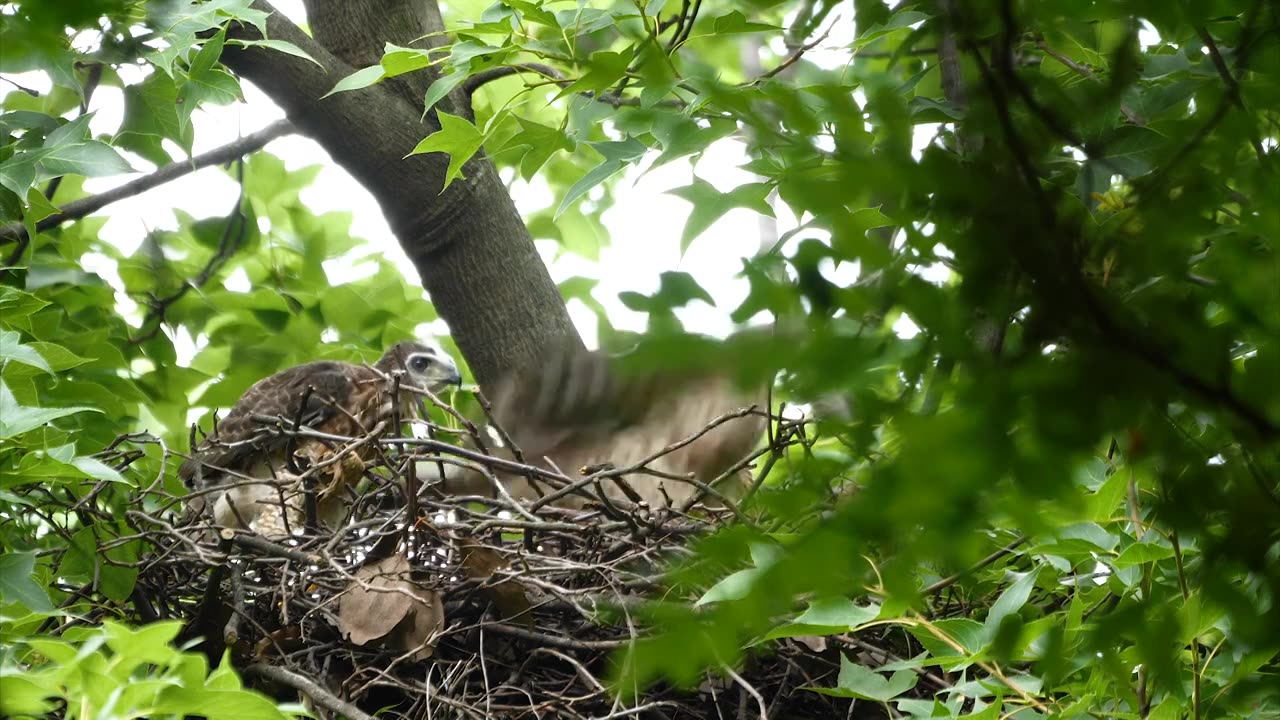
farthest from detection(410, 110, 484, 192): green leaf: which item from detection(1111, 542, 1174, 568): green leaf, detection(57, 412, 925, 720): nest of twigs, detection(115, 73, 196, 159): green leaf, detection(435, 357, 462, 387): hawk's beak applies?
detection(435, 357, 462, 387): hawk's beak

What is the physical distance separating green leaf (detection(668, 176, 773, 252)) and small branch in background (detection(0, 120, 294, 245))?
3.04 feet

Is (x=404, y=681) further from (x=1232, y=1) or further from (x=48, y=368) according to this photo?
(x=1232, y=1)

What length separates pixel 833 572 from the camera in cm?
42

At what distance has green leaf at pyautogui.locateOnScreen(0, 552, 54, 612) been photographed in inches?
46.5

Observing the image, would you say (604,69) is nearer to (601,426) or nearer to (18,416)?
(18,416)

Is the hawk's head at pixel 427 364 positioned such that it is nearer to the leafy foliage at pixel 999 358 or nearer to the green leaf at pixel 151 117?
the green leaf at pixel 151 117

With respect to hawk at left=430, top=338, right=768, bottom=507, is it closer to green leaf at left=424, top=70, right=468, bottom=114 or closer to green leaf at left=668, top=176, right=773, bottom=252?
green leaf at left=668, top=176, right=773, bottom=252

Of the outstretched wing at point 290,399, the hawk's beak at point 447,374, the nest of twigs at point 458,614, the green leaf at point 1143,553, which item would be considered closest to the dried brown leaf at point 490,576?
the nest of twigs at point 458,614

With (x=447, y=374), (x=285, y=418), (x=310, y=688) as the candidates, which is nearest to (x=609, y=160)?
(x=310, y=688)

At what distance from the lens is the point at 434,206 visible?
2.07 metres

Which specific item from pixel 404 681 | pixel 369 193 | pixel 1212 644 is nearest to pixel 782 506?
pixel 1212 644

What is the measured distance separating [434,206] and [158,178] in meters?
0.53

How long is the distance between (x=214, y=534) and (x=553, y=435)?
0.51 metres

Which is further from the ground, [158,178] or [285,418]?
[158,178]
